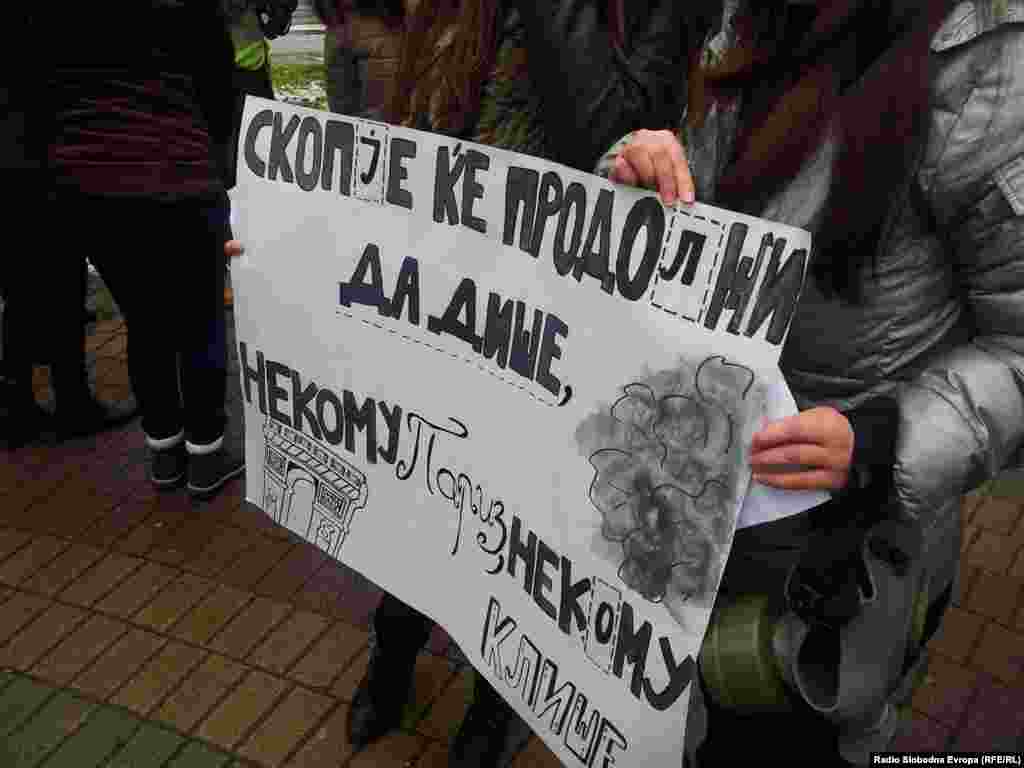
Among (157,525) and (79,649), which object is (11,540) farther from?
(79,649)

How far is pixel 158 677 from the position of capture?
8.14ft

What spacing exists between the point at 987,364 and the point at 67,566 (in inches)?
106

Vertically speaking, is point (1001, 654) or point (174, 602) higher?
point (1001, 654)

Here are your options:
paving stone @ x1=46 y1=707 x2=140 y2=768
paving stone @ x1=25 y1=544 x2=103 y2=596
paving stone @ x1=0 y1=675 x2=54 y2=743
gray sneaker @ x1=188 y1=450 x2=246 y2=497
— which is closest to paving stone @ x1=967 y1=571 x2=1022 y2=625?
paving stone @ x1=46 y1=707 x2=140 y2=768

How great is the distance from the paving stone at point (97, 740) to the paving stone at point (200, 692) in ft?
0.28

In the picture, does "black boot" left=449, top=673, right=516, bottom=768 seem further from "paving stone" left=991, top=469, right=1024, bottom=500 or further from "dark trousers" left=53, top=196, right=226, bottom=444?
"paving stone" left=991, top=469, right=1024, bottom=500

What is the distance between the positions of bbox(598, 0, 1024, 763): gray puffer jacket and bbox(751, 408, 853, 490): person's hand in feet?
0.27

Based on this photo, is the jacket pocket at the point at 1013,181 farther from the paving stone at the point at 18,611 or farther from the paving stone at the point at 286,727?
the paving stone at the point at 18,611

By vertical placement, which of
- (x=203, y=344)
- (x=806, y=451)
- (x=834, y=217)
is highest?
(x=834, y=217)

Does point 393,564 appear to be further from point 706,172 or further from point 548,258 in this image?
point 706,172

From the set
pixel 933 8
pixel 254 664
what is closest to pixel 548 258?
pixel 933 8

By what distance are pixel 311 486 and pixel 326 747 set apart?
2.30ft

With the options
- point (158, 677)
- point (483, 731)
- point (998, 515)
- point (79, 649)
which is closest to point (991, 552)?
point (998, 515)

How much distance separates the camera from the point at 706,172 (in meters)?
1.37
